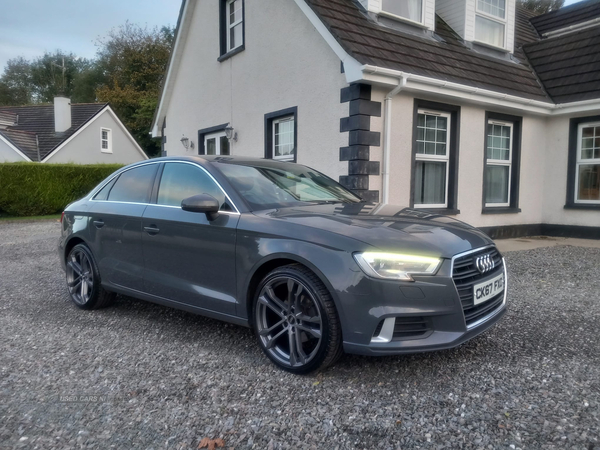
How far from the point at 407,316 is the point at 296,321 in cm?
75

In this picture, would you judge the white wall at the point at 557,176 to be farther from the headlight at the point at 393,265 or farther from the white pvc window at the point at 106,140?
the white pvc window at the point at 106,140

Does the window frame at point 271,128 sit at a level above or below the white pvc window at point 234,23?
below

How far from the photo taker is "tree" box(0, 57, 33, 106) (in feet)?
162

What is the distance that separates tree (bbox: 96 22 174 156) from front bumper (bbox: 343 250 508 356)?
35.4 m

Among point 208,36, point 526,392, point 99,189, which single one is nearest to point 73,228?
point 99,189

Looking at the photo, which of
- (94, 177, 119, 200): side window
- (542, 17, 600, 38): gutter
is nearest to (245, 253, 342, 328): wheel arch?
(94, 177, 119, 200): side window

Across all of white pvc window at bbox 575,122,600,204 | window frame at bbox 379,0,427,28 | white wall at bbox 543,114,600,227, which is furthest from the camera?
white wall at bbox 543,114,600,227

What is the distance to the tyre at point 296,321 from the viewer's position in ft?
10.3

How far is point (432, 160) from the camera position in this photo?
30.7 feet

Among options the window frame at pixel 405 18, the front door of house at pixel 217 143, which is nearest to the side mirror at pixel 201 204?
the window frame at pixel 405 18

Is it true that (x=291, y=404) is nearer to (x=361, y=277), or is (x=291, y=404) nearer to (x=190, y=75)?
(x=361, y=277)

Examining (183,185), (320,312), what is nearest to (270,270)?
(320,312)

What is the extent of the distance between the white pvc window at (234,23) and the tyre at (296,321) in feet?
29.9

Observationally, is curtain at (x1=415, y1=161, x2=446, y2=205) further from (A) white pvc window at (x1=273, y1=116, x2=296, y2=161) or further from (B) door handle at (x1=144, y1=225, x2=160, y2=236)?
(B) door handle at (x1=144, y1=225, x2=160, y2=236)
